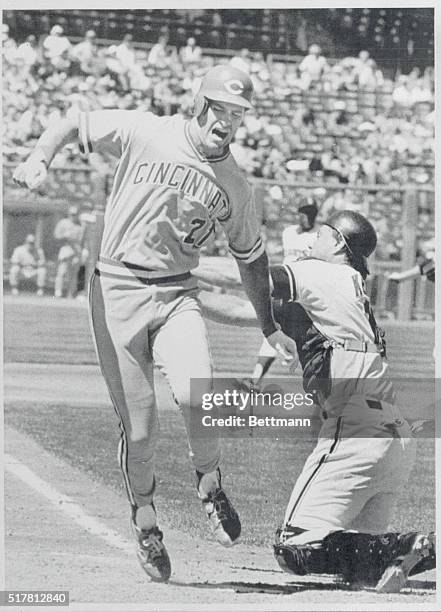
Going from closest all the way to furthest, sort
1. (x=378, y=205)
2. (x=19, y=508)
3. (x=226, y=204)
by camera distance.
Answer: (x=226, y=204) → (x=19, y=508) → (x=378, y=205)

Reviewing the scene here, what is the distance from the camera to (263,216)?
5.81m

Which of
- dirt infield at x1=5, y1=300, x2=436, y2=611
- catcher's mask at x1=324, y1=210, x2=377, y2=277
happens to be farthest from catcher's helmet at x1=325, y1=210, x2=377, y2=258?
dirt infield at x1=5, y1=300, x2=436, y2=611

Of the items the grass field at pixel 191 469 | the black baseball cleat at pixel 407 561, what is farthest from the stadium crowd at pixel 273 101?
the black baseball cleat at pixel 407 561

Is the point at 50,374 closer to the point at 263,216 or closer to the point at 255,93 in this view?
the point at 263,216

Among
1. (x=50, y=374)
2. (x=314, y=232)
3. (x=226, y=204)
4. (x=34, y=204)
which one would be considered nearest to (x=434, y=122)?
(x=314, y=232)

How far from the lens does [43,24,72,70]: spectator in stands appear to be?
18.4 ft

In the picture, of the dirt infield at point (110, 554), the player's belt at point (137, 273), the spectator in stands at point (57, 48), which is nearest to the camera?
the player's belt at point (137, 273)

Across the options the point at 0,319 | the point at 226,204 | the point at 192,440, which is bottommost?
the point at 192,440

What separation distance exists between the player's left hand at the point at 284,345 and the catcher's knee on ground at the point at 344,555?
2.49ft

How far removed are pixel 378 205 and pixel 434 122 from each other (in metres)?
1.08

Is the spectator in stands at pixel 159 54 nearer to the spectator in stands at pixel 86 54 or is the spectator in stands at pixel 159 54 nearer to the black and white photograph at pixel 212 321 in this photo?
the black and white photograph at pixel 212 321

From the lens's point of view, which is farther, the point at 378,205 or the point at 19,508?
the point at 378,205

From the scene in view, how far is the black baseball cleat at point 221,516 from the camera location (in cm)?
516

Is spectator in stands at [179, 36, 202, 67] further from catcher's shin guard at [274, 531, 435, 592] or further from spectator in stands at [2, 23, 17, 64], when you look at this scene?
catcher's shin guard at [274, 531, 435, 592]
